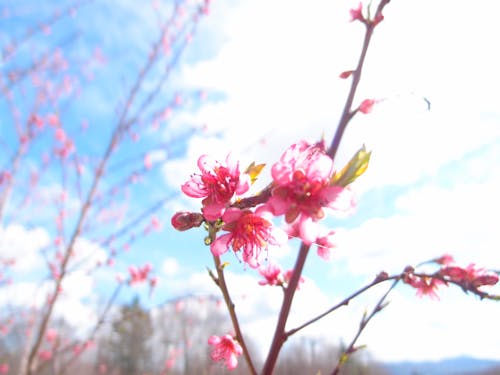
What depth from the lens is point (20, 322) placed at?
6.60m

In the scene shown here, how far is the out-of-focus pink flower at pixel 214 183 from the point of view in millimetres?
807

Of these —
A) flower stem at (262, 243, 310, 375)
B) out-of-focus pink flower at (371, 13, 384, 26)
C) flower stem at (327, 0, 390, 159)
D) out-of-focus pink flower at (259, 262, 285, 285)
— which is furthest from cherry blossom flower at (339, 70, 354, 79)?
out-of-focus pink flower at (259, 262, 285, 285)

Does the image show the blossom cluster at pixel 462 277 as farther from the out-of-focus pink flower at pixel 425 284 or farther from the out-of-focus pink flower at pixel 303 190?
the out-of-focus pink flower at pixel 303 190

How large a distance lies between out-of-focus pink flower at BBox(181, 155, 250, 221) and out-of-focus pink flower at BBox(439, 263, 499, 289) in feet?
1.76

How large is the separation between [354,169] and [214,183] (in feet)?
0.98

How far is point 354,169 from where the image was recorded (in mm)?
725

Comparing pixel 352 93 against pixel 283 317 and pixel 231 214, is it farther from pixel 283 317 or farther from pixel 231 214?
pixel 283 317

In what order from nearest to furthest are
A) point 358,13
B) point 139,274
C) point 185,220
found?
1. point 185,220
2. point 358,13
3. point 139,274

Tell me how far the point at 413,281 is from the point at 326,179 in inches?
16.7

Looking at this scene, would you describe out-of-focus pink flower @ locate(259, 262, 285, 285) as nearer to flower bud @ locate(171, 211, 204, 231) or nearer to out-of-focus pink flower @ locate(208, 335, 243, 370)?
out-of-focus pink flower @ locate(208, 335, 243, 370)

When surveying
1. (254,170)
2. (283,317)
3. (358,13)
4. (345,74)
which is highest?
(358,13)

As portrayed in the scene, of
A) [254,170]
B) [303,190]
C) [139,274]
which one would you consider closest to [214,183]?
[254,170]

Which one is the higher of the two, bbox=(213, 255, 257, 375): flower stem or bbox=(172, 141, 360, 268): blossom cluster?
bbox=(172, 141, 360, 268): blossom cluster

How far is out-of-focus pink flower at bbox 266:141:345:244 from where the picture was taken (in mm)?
688
